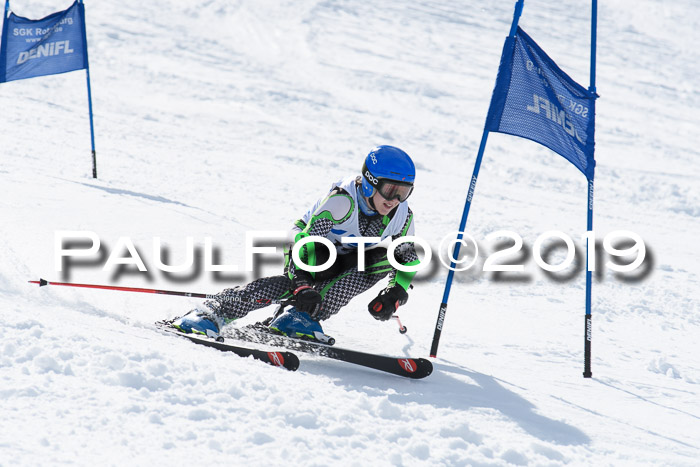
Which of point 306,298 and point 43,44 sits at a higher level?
point 43,44

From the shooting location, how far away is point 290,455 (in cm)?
255

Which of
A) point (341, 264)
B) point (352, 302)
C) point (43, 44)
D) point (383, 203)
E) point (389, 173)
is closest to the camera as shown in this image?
point (389, 173)

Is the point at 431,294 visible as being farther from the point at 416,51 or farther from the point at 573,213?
the point at 416,51

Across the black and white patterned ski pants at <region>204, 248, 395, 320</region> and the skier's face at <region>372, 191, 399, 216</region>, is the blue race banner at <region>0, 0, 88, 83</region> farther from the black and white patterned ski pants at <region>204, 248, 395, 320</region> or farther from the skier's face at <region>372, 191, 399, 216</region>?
the skier's face at <region>372, 191, 399, 216</region>

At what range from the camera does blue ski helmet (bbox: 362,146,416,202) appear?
4.14m

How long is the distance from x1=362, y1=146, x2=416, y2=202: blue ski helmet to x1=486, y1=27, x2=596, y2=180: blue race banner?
63 cm

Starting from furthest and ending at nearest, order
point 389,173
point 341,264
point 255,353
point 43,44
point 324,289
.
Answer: point 43,44, point 341,264, point 324,289, point 389,173, point 255,353

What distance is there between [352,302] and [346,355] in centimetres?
196

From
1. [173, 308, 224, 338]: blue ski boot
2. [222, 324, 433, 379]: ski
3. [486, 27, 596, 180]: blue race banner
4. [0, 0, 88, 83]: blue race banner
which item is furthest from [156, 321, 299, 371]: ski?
[0, 0, 88, 83]: blue race banner

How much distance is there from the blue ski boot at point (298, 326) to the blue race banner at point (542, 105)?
5.45 feet

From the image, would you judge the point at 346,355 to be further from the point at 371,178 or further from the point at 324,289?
the point at 371,178

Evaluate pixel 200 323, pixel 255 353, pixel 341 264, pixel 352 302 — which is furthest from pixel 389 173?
pixel 352 302

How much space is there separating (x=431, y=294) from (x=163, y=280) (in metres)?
2.46

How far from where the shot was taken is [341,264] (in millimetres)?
4582
